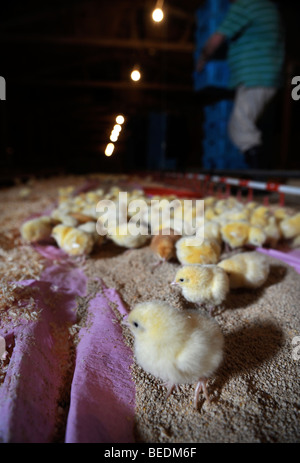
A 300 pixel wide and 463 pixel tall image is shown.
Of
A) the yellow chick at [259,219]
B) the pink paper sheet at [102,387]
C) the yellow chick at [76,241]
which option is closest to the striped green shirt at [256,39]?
the yellow chick at [259,219]

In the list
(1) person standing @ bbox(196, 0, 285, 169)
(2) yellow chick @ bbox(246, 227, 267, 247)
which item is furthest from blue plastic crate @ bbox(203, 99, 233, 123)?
(2) yellow chick @ bbox(246, 227, 267, 247)

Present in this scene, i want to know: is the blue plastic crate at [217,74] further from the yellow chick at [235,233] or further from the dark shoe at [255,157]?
the yellow chick at [235,233]

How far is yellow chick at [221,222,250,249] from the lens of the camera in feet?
6.45

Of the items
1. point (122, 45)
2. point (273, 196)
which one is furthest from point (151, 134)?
point (273, 196)

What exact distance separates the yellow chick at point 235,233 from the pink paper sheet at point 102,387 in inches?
39.0

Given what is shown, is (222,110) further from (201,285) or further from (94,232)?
(201,285)

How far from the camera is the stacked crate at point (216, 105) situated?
545cm

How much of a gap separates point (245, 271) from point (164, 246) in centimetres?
52

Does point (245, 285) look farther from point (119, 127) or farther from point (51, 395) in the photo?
point (119, 127)

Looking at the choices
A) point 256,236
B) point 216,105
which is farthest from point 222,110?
point 256,236

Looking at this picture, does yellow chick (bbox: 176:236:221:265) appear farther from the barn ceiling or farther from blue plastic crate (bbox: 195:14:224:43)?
blue plastic crate (bbox: 195:14:224:43)

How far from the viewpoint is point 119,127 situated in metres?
1.84

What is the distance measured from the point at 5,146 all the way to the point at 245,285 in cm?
924

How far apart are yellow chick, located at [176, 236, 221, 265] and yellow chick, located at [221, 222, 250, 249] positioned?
1.03ft
